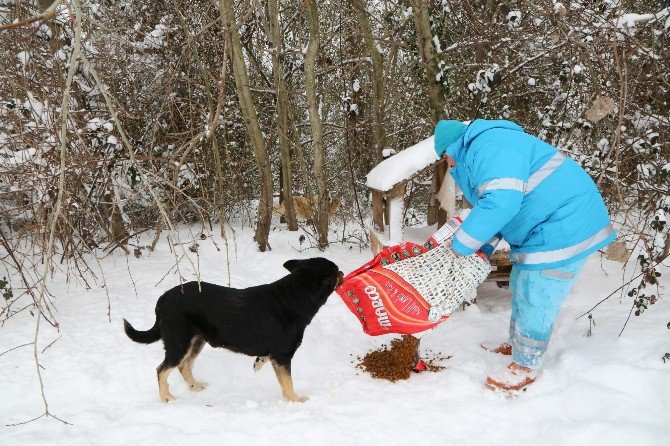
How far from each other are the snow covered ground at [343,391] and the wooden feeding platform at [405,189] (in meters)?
0.61

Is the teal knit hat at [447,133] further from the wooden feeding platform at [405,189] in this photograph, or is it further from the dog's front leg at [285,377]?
the dog's front leg at [285,377]

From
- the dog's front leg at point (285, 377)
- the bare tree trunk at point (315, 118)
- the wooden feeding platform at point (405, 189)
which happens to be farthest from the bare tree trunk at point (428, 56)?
the dog's front leg at point (285, 377)

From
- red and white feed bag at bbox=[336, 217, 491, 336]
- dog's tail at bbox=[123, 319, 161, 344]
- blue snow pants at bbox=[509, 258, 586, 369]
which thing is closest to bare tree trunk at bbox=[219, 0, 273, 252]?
dog's tail at bbox=[123, 319, 161, 344]

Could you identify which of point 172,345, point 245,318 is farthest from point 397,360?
point 172,345

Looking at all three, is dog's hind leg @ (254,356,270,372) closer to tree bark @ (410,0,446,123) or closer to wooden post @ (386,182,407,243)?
wooden post @ (386,182,407,243)

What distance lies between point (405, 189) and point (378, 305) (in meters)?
1.97

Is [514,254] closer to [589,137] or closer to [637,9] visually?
[589,137]

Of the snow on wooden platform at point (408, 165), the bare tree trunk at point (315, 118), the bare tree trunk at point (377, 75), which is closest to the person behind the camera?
the snow on wooden platform at point (408, 165)

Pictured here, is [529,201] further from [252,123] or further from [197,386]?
[252,123]

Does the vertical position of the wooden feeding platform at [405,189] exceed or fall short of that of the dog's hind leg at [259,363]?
it exceeds it

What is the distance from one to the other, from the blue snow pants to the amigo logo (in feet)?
3.22

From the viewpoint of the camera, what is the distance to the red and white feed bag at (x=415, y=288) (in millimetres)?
3129

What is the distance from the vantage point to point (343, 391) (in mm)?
3326

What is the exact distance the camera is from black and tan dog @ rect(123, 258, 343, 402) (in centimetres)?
311
